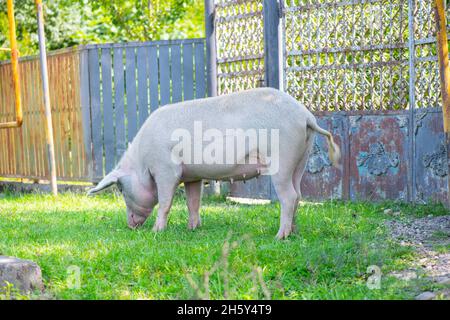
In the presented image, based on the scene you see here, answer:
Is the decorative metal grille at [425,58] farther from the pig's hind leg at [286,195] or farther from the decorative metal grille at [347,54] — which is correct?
the pig's hind leg at [286,195]

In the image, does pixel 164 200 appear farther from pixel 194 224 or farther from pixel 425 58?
pixel 425 58

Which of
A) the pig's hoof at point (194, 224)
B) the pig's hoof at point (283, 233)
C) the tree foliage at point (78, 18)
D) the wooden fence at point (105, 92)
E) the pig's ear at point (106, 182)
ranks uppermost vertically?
the tree foliage at point (78, 18)

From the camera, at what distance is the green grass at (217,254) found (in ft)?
14.0

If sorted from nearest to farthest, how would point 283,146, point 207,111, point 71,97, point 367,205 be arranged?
point 283,146, point 207,111, point 367,205, point 71,97

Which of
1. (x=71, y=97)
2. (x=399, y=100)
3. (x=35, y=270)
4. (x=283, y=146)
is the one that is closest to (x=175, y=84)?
(x=71, y=97)

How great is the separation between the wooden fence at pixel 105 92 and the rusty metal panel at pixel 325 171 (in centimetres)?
185

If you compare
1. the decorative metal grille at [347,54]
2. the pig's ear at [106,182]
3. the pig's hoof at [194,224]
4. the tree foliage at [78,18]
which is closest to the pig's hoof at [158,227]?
the pig's hoof at [194,224]

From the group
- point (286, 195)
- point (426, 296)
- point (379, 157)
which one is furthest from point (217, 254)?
point (379, 157)

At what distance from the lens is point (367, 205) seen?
7.76 m

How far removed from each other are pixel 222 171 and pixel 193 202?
21.3 inches

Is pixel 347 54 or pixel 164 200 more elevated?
pixel 347 54

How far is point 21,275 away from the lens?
4328mm
